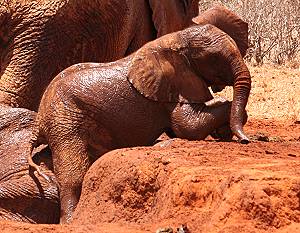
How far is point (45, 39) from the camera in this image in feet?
29.4

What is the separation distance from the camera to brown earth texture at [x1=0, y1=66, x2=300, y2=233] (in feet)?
15.9

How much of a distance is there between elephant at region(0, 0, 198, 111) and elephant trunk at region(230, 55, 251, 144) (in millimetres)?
2412

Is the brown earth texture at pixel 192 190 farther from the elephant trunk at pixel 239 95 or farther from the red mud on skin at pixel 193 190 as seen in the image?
the elephant trunk at pixel 239 95

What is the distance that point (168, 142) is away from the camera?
655 centimetres

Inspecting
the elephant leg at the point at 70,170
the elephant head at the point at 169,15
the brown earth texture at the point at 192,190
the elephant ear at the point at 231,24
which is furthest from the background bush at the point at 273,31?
the brown earth texture at the point at 192,190

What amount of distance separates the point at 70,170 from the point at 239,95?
1156mm

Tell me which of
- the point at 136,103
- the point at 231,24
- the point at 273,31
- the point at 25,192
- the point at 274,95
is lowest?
the point at 273,31

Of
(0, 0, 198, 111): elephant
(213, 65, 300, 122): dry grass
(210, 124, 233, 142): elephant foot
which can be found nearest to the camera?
(210, 124, 233, 142): elephant foot

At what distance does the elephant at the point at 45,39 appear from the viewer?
351 inches

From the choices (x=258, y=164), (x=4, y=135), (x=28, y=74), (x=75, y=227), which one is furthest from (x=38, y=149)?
(x=258, y=164)

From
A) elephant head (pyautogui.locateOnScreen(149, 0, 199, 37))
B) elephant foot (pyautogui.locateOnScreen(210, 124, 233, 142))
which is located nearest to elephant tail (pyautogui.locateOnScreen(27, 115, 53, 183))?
elephant foot (pyautogui.locateOnScreen(210, 124, 233, 142))

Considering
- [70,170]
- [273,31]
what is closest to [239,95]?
[70,170]

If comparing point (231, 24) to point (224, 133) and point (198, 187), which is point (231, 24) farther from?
point (198, 187)

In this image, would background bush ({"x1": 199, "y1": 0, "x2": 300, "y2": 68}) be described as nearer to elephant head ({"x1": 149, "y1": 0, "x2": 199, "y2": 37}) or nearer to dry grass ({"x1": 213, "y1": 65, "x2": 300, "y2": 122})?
dry grass ({"x1": 213, "y1": 65, "x2": 300, "y2": 122})
